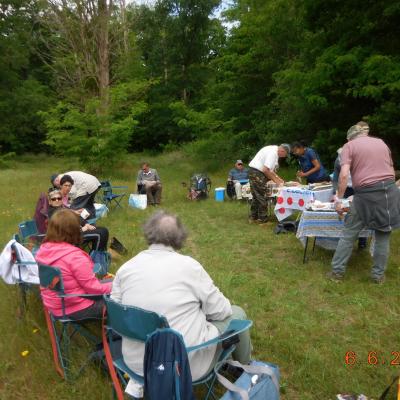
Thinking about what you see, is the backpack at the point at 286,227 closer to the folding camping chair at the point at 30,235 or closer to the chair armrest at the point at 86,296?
the folding camping chair at the point at 30,235

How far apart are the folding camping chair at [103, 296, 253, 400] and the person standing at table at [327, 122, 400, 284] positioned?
2139 millimetres

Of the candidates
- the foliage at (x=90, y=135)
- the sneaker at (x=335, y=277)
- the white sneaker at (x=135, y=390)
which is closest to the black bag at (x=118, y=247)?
the sneaker at (x=335, y=277)

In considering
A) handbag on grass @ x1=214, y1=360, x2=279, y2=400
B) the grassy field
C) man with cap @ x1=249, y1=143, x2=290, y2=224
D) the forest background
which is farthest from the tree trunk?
handbag on grass @ x1=214, y1=360, x2=279, y2=400

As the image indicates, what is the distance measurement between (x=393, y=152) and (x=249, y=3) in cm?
900

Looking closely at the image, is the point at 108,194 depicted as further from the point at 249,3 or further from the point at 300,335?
the point at 249,3

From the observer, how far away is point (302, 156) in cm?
667

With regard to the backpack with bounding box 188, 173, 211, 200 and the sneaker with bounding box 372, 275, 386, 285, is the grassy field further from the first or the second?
the backpack with bounding box 188, 173, 211, 200

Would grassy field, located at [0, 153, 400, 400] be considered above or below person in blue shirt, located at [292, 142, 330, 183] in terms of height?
below

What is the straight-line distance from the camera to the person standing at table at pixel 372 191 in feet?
12.4

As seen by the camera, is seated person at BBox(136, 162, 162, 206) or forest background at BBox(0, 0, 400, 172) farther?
forest background at BBox(0, 0, 400, 172)

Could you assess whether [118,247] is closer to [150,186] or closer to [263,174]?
[263,174]

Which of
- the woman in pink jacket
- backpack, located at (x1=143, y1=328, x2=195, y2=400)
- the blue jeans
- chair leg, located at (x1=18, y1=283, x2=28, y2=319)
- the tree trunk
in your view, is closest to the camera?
backpack, located at (x1=143, y1=328, x2=195, y2=400)

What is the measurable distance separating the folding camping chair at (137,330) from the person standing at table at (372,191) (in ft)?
7.02
